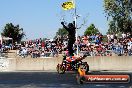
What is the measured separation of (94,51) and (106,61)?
5.67 feet

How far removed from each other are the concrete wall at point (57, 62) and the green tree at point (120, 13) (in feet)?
112

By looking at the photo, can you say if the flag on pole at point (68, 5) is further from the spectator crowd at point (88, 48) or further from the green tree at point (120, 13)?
the green tree at point (120, 13)

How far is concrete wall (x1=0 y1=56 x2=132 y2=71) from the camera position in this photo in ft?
97.2

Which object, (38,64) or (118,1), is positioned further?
(118,1)

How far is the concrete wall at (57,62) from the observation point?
97.2 feet

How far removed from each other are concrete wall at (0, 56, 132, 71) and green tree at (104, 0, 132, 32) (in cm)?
3419

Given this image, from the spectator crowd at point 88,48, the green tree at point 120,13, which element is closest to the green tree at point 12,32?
the green tree at point 120,13

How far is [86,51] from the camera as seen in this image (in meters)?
31.6

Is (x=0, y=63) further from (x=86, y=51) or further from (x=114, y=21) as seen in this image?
(x=114, y=21)

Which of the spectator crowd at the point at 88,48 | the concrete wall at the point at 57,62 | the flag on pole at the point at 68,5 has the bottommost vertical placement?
the concrete wall at the point at 57,62

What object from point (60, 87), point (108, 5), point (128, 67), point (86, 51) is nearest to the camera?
point (60, 87)

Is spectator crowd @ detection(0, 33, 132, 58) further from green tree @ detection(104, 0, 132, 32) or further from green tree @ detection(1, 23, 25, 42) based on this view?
green tree @ detection(1, 23, 25, 42)

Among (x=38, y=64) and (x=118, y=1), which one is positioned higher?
(x=118, y=1)

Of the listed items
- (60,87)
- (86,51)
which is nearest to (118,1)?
(86,51)
